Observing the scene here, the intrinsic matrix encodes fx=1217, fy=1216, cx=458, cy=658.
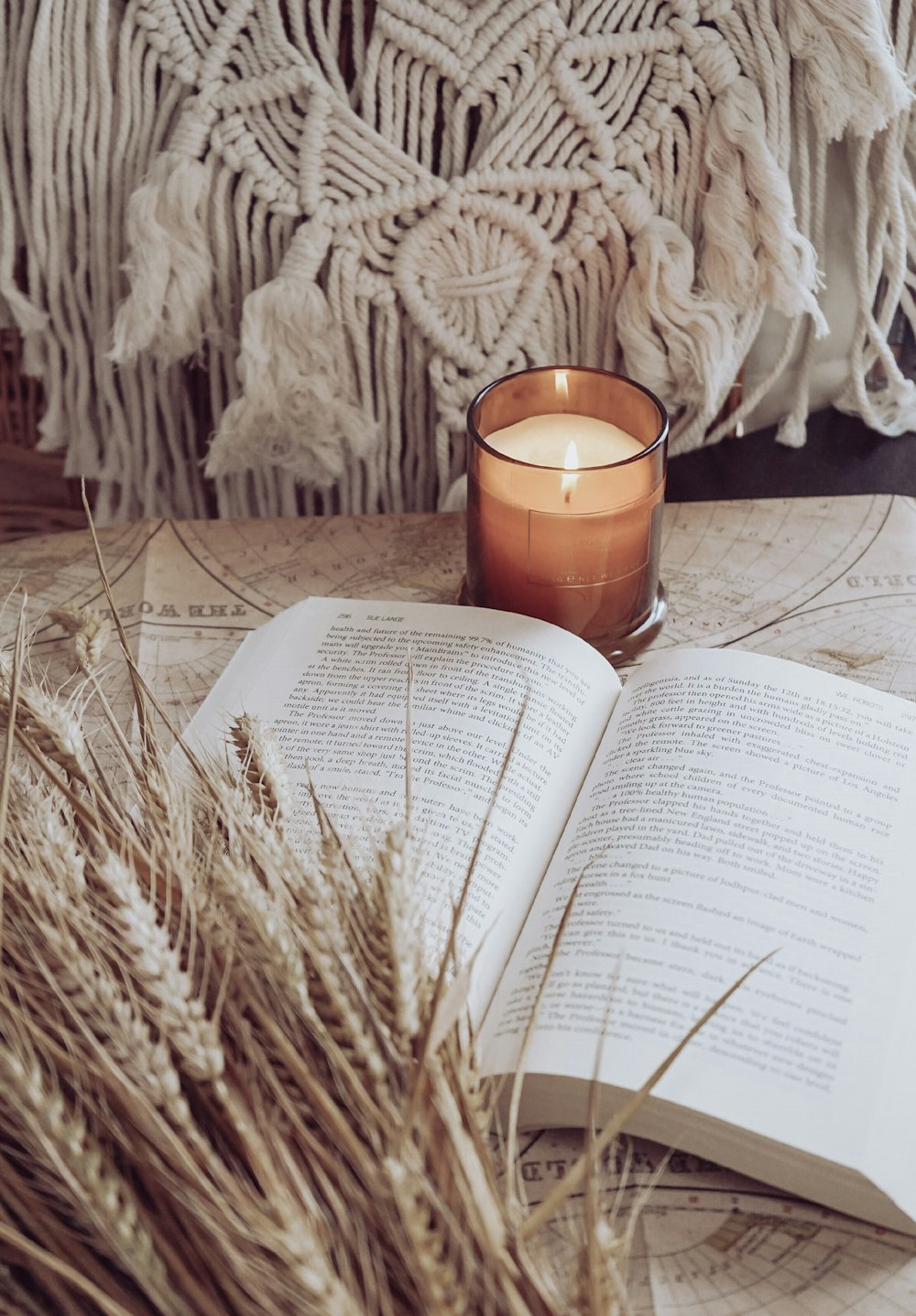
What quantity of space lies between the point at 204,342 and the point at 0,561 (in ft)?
0.84

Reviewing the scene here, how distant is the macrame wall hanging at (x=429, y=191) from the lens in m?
0.91

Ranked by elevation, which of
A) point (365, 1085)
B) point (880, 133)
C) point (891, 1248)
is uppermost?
point (880, 133)

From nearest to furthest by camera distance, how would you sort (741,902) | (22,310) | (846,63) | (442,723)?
(741,902) < (442,723) < (846,63) < (22,310)

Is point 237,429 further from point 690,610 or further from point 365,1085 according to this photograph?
point 365,1085

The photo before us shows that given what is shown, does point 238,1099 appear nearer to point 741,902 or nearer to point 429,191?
point 741,902

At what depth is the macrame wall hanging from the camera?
0.91 meters

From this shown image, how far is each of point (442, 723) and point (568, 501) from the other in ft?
0.56

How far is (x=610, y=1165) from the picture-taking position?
1.80 ft

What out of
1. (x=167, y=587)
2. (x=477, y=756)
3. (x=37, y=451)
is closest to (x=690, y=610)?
(x=477, y=756)

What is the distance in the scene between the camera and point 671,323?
97 centimetres

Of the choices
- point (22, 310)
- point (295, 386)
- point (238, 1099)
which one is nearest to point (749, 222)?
point (295, 386)

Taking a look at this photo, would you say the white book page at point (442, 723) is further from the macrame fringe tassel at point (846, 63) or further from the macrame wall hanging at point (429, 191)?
the macrame fringe tassel at point (846, 63)

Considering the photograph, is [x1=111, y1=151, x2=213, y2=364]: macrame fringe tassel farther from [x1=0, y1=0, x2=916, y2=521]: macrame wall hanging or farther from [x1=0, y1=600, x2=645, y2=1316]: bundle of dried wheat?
[x1=0, y1=600, x2=645, y2=1316]: bundle of dried wheat

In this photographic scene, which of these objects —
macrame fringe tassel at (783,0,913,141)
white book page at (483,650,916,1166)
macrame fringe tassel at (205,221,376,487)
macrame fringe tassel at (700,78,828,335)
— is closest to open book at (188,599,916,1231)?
white book page at (483,650,916,1166)
